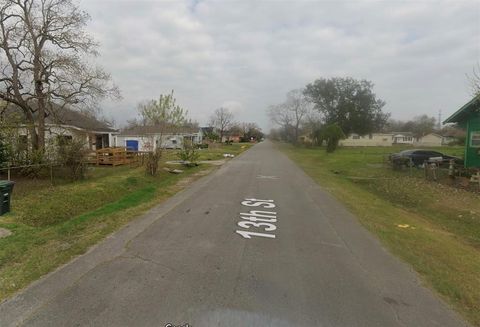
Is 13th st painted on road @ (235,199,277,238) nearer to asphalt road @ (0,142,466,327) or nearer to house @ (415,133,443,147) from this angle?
asphalt road @ (0,142,466,327)

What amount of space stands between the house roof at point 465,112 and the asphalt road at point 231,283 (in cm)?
1436

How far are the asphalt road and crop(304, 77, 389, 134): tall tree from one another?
166ft

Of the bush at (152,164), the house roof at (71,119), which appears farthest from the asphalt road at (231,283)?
the house roof at (71,119)

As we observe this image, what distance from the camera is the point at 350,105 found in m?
53.4

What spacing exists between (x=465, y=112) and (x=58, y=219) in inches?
840

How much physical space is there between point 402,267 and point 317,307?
213cm

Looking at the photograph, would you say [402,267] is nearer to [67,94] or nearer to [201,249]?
[201,249]

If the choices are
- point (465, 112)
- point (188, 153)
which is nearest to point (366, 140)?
point (465, 112)

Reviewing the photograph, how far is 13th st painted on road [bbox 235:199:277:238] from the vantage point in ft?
20.6

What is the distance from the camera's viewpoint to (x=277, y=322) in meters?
3.13

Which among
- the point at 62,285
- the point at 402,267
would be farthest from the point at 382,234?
the point at 62,285

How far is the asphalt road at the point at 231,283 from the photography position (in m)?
3.23

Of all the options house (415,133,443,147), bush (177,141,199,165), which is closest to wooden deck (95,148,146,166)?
bush (177,141,199,165)

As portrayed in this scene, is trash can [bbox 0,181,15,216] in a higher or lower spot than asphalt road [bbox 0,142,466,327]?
higher
